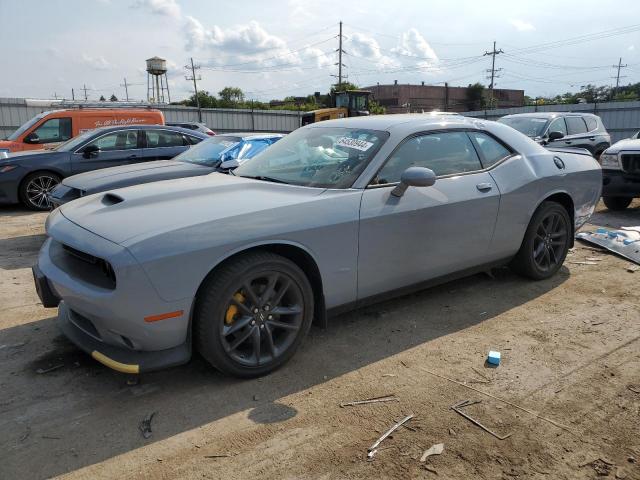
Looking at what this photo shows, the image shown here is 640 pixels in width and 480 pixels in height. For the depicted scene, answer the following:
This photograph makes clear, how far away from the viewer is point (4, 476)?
225 centimetres

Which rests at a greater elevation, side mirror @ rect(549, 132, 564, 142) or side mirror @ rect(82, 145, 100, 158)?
side mirror @ rect(549, 132, 564, 142)

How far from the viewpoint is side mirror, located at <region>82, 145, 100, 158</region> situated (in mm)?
8719

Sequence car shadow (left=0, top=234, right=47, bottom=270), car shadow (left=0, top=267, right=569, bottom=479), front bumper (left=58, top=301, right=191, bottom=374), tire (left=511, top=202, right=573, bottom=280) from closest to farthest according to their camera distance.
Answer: car shadow (left=0, top=267, right=569, bottom=479) → front bumper (left=58, top=301, right=191, bottom=374) → tire (left=511, top=202, right=573, bottom=280) → car shadow (left=0, top=234, right=47, bottom=270)

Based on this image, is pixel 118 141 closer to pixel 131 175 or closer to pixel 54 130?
pixel 54 130

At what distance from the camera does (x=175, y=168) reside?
6.47 m

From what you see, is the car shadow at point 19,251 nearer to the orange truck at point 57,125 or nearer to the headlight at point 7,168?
the headlight at point 7,168

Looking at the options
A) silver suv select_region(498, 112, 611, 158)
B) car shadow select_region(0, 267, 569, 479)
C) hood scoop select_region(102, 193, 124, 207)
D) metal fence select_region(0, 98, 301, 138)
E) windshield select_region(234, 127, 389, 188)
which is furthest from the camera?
metal fence select_region(0, 98, 301, 138)

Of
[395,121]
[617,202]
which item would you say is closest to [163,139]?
[395,121]

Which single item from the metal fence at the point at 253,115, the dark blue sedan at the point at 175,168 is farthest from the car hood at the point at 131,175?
the metal fence at the point at 253,115

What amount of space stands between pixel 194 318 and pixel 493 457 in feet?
5.48

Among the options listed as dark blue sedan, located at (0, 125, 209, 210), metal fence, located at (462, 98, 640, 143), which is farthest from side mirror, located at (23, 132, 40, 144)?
metal fence, located at (462, 98, 640, 143)

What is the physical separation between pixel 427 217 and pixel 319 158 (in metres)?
0.90

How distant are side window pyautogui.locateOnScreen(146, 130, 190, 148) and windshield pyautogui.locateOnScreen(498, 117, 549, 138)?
263 inches

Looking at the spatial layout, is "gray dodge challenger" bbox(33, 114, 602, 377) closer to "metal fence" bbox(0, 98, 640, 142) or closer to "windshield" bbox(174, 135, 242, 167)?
"windshield" bbox(174, 135, 242, 167)
